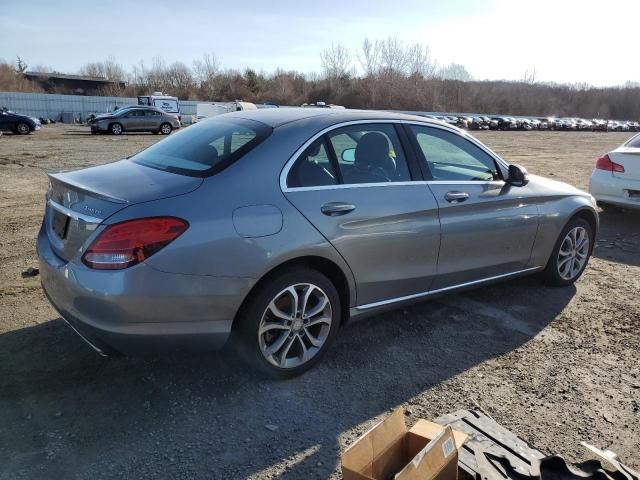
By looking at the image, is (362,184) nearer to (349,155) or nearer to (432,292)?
(349,155)

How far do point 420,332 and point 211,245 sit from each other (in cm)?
200

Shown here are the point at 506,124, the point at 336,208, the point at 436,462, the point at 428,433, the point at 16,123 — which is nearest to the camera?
the point at 436,462

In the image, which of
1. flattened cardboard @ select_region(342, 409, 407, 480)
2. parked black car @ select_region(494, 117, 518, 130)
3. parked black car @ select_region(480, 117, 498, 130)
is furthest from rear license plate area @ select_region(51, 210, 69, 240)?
parked black car @ select_region(494, 117, 518, 130)

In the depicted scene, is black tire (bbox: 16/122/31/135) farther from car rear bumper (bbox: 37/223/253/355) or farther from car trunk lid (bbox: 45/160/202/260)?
car rear bumper (bbox: 37/223/253/355)

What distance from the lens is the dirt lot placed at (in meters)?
2.54

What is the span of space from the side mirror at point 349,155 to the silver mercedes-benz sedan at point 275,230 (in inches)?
0.5

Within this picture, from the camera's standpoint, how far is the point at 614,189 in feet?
25.3

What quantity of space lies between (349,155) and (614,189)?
19.8 ft

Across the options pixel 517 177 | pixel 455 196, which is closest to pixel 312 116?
pixel 455 196

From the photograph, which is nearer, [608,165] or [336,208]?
[336,208]

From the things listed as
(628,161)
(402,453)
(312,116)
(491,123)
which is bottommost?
(402,453)

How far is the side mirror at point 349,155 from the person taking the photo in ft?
11.2

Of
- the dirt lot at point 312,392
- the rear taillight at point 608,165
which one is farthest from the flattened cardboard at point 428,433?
the rear taillight at point 608,165

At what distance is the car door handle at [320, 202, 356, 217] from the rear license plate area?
4.86ft
